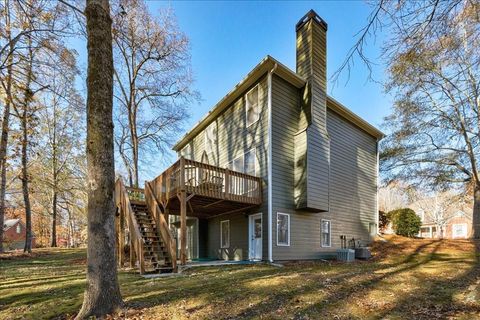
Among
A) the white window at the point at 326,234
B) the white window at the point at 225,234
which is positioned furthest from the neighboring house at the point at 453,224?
the white window at the point at 225,234

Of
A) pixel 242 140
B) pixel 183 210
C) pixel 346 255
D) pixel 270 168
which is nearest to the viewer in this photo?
pixel 183 210

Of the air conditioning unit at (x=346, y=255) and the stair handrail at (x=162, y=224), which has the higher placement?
the stair handrail at (x=162, y=224)

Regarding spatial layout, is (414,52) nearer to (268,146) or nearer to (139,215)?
(268,146)

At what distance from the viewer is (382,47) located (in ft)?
15.0

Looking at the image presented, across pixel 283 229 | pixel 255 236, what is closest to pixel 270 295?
pixel 283 229

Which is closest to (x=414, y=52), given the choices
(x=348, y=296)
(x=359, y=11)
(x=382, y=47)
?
(x=382, y=47)

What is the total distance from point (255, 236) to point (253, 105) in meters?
5.37

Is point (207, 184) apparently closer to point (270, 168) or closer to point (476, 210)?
point (270, 168)

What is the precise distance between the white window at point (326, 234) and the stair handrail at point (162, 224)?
7021 millimetres

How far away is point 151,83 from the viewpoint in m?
20.8

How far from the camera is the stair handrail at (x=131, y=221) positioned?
8570 millimetres

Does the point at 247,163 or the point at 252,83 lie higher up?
the point at 252,83

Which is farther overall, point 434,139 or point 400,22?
point 434,139

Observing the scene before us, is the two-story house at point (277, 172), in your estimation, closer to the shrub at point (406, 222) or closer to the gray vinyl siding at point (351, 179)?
the gray vinyl siding at point (351, 179)
